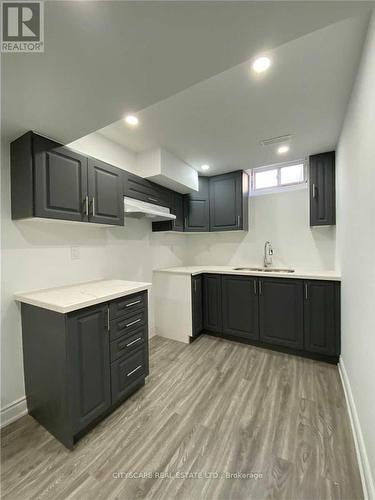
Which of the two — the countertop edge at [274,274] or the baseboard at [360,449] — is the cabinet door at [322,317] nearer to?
the countertop edge at [274,274]

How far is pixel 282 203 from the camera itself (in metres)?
3.08

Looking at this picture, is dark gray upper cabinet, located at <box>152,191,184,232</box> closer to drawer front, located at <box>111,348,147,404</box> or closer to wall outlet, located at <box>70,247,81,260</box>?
wall outlet, located at <box>70,247,81,260</box>

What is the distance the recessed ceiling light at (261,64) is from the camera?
1243mm

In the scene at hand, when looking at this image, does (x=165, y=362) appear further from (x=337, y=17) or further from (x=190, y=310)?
(x=337, y=17)

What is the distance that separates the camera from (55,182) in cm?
158

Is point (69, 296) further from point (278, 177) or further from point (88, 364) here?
point (278, 177)

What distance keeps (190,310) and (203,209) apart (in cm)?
157

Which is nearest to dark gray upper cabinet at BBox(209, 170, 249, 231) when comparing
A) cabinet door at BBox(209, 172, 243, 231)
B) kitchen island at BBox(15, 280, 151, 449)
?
cabinet door at BBox(209, 172, 243, 231)

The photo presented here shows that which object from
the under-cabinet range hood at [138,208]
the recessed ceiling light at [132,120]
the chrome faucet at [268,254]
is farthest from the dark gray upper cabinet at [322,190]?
the recessed ceiling light at [132,120]

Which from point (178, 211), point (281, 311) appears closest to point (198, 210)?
point (178, 211)

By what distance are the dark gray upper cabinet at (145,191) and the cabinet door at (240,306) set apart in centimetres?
137

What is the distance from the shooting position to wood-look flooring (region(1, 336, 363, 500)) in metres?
1.11

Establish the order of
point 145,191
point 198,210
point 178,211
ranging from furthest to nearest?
point 198,210 < point 178,211 < point 145,191

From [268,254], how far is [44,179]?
292cm
